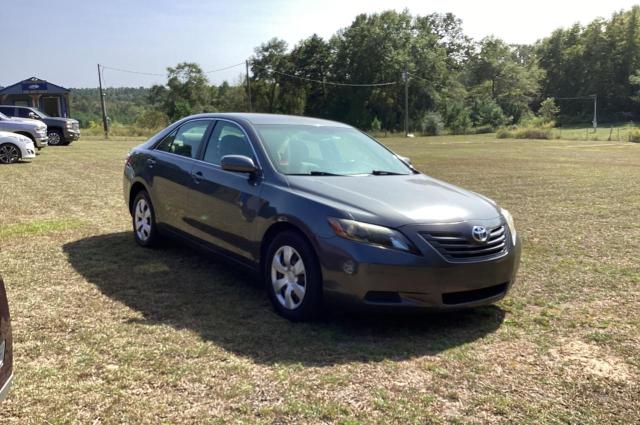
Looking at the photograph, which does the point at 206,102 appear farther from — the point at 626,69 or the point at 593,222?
the point at 593,222

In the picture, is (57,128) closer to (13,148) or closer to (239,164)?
(13,148)

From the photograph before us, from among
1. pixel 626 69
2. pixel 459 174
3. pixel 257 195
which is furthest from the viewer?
pixel 626 69

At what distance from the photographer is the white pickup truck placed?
64.5 ft

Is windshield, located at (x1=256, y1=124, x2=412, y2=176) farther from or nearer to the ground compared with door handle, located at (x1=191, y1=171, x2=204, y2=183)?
farther from the ground

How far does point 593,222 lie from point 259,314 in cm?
620

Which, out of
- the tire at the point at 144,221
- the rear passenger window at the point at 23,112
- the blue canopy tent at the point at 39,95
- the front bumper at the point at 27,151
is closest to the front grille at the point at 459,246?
the tire at the point at 144,221

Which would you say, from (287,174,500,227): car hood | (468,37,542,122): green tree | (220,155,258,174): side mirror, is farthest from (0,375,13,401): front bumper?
(468,37,542,122): green tree

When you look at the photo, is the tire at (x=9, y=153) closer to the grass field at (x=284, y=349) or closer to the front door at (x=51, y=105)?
the grass field at (x=284, y=349)

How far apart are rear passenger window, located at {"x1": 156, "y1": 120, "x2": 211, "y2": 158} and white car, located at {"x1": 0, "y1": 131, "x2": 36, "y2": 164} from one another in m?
12.4

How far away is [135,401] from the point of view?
314cm

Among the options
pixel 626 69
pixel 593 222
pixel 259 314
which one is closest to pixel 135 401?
pixel 259 314

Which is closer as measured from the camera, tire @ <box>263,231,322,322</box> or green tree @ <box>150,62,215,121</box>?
tire @ <box>263,231,322,322</box>

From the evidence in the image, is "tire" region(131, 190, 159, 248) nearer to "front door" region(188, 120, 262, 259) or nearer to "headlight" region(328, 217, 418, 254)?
"front door" region(188, 120, 262, 259)

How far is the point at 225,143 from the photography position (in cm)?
547
